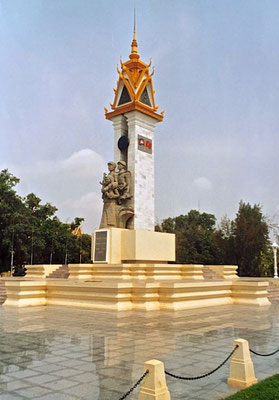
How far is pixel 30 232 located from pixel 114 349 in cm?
2563

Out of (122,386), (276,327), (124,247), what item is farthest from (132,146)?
(122,386)

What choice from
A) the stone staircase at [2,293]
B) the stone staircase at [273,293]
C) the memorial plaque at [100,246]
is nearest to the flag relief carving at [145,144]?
the memorial plaque at [100,246]

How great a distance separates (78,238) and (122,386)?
33.6m

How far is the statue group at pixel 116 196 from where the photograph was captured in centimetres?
1939

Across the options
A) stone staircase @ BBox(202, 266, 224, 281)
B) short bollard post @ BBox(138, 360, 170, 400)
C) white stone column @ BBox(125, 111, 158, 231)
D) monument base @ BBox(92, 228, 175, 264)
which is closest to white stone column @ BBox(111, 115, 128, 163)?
white stone column @ BBox(125, 111, 158, 231)

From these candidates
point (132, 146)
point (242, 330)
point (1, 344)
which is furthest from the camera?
point (132, 146)

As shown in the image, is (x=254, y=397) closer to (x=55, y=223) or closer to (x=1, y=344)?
(x=1, y=344)

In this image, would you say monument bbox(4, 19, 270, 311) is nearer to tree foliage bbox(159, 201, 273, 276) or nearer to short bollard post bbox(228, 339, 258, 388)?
short bollard post bbox(228, 339, 258, 388)

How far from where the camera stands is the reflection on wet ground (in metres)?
4.50

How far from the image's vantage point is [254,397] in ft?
12.9

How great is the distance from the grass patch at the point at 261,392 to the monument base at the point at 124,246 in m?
13.8

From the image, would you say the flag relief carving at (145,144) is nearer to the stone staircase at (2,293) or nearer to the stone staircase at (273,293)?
the stone staircase at (273,293)

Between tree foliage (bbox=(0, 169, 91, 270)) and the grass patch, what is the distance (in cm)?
2677

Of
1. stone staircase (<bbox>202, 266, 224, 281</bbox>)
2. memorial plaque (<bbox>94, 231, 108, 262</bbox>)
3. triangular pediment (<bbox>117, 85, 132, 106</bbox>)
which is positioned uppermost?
triangular pediment (<bbox>117, 85, 132, 106</bbox>)
